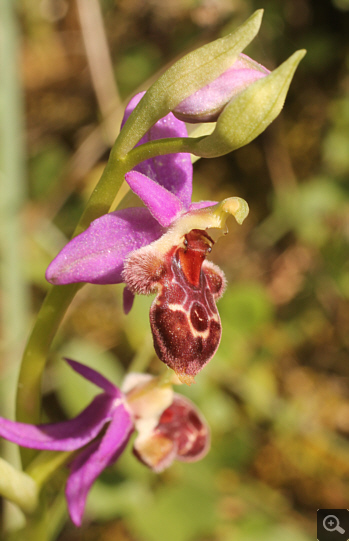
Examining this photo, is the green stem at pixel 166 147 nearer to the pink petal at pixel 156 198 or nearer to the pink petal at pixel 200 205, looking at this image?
the pink petal at pixel 156 198

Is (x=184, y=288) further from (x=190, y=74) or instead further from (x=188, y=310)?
(x=190, y=74)

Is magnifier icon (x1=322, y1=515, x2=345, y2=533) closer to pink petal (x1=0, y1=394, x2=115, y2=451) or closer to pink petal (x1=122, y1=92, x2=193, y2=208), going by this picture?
pink petal (x1=0, y1=394, x2=115, y2=451)

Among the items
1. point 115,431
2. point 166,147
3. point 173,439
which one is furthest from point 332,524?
point 166,147

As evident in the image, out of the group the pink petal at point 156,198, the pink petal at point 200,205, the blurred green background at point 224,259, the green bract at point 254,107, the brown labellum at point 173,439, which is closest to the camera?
the green bract at point 254,107

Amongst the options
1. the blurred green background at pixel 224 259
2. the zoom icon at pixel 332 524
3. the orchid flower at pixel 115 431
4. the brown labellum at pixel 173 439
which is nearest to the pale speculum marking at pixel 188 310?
the orchid flower at pixel 115 431

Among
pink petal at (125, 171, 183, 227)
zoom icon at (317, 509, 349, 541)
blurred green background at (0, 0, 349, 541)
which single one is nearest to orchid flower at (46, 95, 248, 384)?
pink petal at (125, 171, 183, 227)

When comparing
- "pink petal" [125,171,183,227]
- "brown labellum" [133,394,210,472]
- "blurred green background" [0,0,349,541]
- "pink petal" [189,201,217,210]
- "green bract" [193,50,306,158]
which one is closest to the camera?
"green bract" [193,50,306,158]

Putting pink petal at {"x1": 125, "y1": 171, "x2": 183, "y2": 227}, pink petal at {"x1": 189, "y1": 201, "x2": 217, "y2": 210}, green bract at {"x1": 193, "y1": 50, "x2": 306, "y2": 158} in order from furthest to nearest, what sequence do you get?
1. pink petal at {"x1": 189, "y1": 201, "x2": 217, "y2": 210}
2. pink petal at {"x1": 125, "y1": 171, "x2": 183, "y2": 227}
3. green bract at {"x1": 193, "y1": 50, "x2": 306, "y2": 158}
